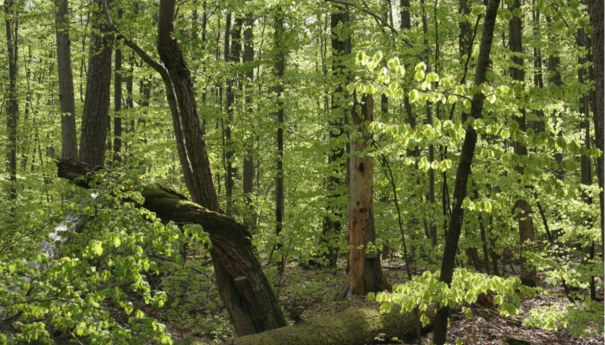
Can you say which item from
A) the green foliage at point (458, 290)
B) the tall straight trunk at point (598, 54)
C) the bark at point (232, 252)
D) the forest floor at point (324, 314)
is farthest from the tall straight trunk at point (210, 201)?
the tall straight trunk at point (598, 54)

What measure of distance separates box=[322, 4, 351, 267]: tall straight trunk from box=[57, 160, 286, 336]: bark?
250cm

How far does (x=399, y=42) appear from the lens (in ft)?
29.6

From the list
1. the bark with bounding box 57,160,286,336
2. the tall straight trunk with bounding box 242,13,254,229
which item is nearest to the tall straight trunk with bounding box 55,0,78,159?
the tall straight trunk with bounding box 242,13,254,229

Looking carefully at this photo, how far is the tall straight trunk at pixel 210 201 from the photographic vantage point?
6.38 m

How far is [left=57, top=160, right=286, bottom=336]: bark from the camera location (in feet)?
20.3

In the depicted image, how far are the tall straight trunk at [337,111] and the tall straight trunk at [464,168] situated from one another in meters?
3.74

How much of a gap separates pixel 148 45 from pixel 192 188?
262cm

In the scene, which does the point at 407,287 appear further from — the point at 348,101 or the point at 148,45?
the point at 148,45

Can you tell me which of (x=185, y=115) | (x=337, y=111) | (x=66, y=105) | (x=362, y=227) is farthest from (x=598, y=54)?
(x=66, y=105)

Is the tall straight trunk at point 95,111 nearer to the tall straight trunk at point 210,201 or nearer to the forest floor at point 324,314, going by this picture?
the forest floor at point 324,314

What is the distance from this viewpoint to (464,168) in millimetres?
4055

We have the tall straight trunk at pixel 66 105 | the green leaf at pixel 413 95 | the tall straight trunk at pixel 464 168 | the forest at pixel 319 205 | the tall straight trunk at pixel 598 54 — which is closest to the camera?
the green leaf at pixel 413 95

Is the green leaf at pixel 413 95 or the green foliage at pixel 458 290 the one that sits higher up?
the green leaf at pixel 413 95

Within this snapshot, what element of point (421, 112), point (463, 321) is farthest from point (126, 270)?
point (421, 112)
